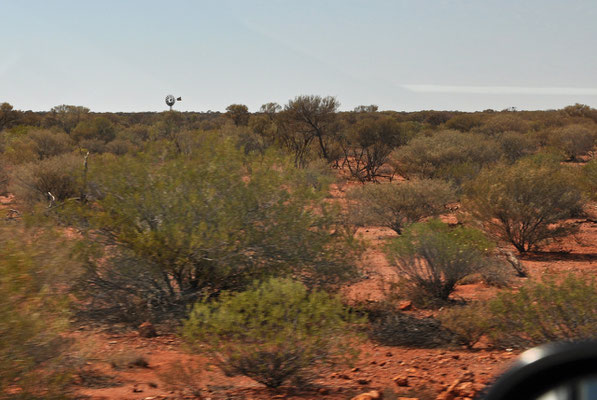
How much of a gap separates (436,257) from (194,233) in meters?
4.52

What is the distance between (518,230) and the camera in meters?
14.5

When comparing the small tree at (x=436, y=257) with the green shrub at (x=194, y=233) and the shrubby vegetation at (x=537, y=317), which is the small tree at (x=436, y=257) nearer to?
the green shrub at (x=194, y=233)

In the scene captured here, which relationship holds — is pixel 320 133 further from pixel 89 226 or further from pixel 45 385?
pixel 45 385

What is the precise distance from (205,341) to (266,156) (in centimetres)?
380

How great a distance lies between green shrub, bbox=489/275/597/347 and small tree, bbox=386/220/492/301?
2.42 meters

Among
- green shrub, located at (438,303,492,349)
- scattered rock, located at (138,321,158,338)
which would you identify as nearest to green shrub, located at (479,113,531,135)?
green shrub, located at (438,303,492,349)

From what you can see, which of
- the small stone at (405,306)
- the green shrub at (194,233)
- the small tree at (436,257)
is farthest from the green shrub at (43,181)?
the small stone at (405,306)

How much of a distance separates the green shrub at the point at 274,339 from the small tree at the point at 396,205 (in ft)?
34.3

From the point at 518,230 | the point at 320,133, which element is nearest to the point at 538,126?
the point at 320,133

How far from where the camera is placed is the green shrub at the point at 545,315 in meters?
6.28

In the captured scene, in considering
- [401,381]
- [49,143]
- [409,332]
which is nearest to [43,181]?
[49,143]

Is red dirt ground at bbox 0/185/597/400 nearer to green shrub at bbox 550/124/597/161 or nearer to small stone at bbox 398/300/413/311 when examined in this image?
small stone at bbox 398/300/413/311

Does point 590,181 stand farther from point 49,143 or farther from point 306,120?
point 49,143

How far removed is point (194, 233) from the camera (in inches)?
289
